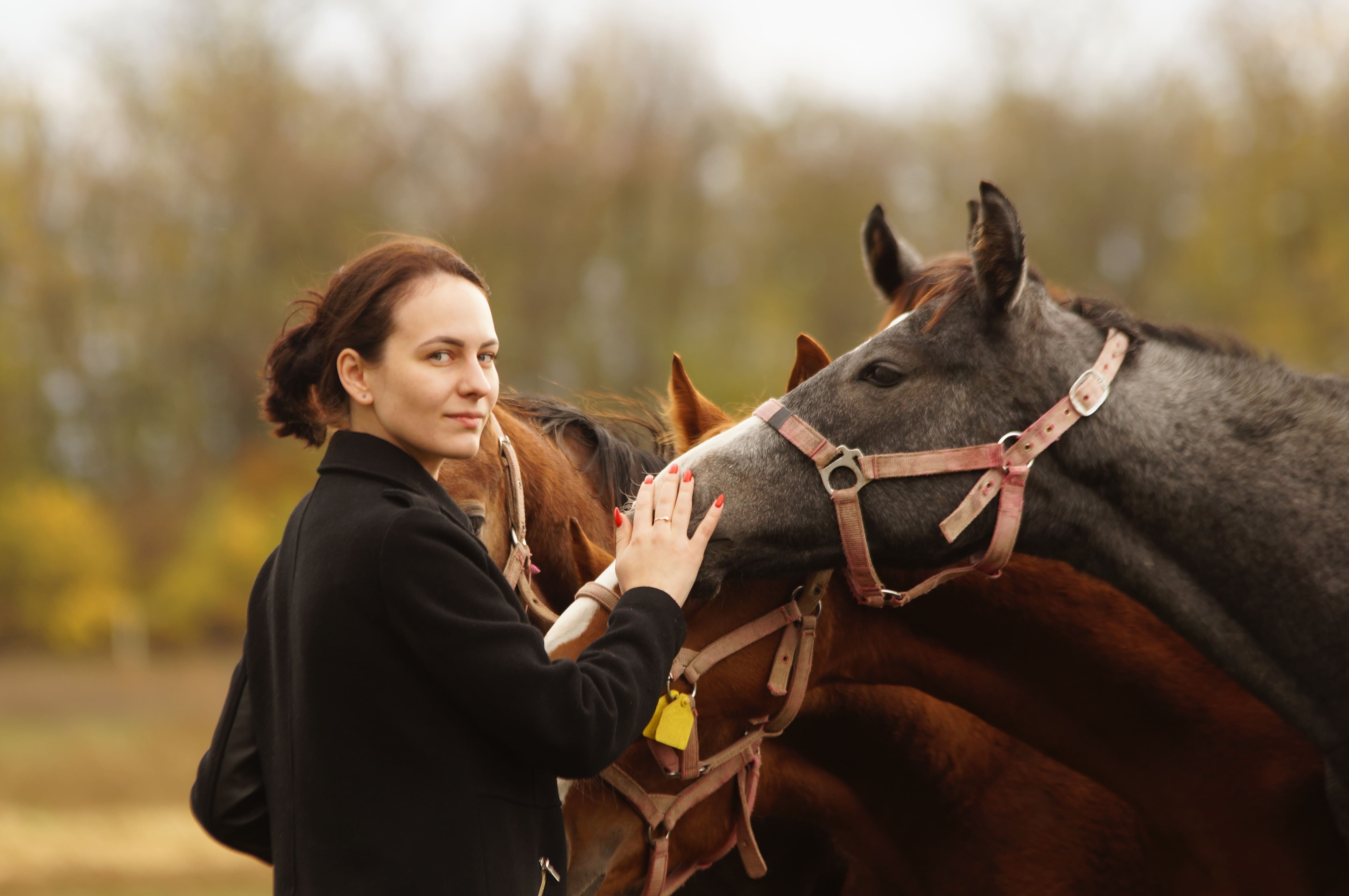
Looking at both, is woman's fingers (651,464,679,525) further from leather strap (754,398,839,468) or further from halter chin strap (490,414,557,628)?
halter chin strap (490,414,557,628)

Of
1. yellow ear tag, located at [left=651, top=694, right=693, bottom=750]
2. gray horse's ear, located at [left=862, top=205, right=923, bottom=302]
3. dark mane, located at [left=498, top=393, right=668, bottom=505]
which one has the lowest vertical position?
yellow ear tag, located at [left=651, top=694, right=693, bottom=750]

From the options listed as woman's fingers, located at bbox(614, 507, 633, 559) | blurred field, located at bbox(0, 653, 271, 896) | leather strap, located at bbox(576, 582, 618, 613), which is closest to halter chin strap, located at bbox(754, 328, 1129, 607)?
woman's fingers, located at bbox(614, 507, 633, 559)

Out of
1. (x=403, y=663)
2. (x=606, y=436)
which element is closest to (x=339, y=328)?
(x=403, y=663)

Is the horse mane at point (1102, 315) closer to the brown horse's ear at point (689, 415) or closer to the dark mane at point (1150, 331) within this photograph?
the dark mane at point (1150, 331)

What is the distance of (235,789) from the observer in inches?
86.4

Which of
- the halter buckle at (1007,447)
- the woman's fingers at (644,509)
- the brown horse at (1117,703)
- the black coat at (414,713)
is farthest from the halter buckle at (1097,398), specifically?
the black coat at (414,713)

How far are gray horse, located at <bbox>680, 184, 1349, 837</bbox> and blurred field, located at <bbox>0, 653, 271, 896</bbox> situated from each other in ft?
31.0

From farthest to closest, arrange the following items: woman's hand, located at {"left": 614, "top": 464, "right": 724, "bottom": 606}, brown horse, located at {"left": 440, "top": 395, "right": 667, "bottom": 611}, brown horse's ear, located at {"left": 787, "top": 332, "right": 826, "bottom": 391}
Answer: brown horse, located at {"left": 440, "top": 395, "right": 667, "bottom": 611} < brown horse's ear, located at {"left": 787, "top": 332, "right": 826, "bottom": 391} < woman's hand, located at {"left": 614, "top": 464, "right": 724, "bottom": 606}

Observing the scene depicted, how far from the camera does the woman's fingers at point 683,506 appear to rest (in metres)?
2.49

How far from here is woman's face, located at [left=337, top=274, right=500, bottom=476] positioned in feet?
6.91

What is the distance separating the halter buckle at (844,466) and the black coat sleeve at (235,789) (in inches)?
49.2

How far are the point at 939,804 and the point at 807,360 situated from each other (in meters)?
1.41

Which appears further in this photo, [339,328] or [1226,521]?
[1226,521]

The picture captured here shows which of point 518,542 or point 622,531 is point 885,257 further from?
point 518,542
